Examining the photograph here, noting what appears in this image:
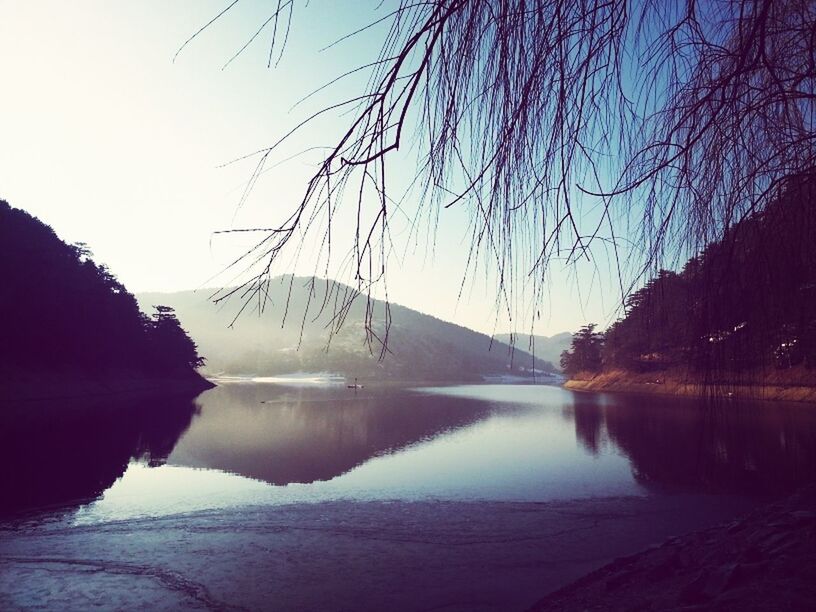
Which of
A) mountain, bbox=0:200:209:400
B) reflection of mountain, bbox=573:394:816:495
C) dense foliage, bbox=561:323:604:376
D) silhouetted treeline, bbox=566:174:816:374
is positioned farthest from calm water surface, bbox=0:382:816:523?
dense foliage, bbox=561:323:604:376

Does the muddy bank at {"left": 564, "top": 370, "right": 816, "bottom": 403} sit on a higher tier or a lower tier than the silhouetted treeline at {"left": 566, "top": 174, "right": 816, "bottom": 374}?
lower

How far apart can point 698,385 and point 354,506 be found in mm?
10013

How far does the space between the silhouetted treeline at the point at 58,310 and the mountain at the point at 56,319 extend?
0.17 ft

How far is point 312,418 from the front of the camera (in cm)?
3170

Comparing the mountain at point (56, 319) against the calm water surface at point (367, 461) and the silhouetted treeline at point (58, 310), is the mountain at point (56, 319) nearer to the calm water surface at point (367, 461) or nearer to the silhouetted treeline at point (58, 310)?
the silhouetted treeline at point (58, 310)

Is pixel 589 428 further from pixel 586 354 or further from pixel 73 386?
pixel 586 354

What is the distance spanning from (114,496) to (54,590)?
531cm

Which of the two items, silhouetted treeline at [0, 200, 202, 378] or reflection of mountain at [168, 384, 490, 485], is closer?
reflection of mountain at [168, 384, 490, 485]

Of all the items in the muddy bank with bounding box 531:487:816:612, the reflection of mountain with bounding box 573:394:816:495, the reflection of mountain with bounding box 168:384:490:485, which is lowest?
the reflection of mountain with bounding box 168:384:490:485

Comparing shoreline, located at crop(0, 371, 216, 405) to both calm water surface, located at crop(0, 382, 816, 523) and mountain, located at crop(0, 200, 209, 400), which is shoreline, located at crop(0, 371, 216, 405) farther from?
calm water surface, located at crop(0, 382, 816, 523)

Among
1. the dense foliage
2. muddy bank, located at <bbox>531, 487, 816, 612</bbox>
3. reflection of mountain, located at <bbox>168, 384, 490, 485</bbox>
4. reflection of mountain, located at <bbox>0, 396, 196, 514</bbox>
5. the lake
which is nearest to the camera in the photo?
muddy bank, located at <bbox>531, 487, 816, 612</bbox>

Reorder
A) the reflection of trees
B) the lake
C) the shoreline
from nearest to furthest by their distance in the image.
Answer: the lake
the reflection of trees
the shoreline

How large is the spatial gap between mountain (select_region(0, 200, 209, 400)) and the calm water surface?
32.4ft

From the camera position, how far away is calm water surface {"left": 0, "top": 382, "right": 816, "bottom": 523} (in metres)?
11.7
